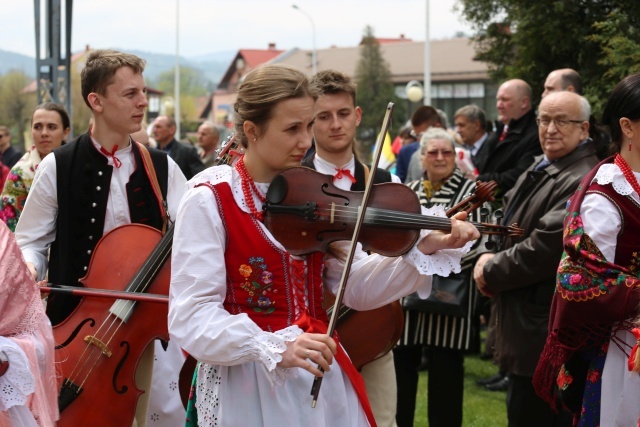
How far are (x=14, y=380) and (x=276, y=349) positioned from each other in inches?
38.9

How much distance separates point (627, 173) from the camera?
3.66m

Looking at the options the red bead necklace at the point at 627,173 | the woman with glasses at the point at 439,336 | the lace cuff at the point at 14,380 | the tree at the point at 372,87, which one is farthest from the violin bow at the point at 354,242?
the tree at the point at 372,87

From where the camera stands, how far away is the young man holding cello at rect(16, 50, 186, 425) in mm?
4625

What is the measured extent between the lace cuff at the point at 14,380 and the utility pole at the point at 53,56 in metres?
8.35

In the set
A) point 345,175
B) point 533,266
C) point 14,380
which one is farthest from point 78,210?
point 533,266

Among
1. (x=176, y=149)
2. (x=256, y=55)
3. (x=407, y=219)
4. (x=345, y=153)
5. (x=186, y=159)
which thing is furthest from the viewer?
(x=256, y=55)

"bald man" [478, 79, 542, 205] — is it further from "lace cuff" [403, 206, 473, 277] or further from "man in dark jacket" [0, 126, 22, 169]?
"man in dark jacket" [0, 126, 22, 169]

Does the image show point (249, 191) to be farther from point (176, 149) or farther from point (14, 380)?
point (176, 149)

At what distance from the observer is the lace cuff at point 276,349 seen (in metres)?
2.83

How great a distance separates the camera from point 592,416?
3701mm

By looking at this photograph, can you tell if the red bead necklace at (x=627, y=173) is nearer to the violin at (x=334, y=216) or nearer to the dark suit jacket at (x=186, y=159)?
the violin at (x=334, y=216)

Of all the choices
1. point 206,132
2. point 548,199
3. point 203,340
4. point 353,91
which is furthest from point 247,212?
point 206,132

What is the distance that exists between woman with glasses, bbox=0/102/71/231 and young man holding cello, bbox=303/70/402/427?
1.95 m

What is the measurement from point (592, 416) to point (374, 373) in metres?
1.58
